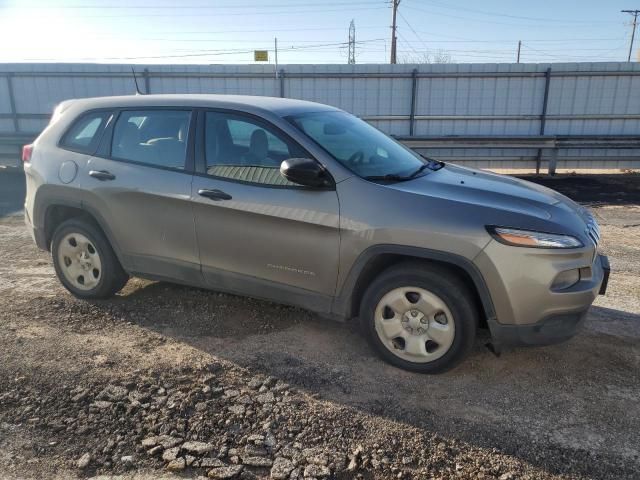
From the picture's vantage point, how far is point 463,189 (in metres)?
3.55

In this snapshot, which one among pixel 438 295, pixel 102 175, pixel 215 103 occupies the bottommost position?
pixel 438 295

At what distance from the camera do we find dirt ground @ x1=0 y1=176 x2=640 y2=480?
2.70m

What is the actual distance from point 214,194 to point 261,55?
1098 centimetres

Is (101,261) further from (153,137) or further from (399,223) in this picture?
(399,223)

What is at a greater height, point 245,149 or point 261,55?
point 261,55

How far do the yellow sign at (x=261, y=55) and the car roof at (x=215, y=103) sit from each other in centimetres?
970

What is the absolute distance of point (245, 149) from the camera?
391 cm

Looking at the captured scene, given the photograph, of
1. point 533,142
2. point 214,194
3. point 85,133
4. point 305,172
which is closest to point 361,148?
point 305,172

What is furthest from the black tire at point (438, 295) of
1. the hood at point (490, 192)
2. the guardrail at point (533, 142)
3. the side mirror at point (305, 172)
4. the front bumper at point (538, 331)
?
the guardrail at point (533, 142)

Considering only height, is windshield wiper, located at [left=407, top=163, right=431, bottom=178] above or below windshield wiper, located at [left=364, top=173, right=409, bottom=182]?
below

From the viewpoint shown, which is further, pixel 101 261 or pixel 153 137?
pixel 101 261

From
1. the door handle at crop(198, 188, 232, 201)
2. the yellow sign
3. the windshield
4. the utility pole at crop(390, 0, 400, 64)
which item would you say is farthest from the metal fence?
the utility pole at crop(390, 0, 400, 64)

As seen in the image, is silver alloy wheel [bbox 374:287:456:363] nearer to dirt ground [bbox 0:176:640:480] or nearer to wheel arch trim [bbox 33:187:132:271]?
dirt ground [bbox 0:176:640:480]

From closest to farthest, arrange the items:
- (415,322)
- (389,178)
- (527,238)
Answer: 1. (527,238)
2. (415,322)
3. (389,178)
